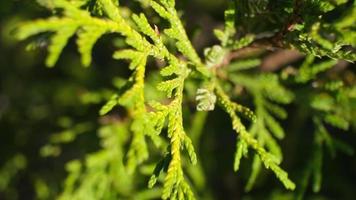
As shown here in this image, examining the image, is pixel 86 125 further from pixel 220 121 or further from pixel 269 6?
pixel 269 6

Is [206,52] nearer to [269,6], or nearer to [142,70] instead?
[269,6]

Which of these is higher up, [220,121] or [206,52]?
[206,52]

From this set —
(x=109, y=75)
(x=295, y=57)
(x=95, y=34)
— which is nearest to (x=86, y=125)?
(x=109, y=75)

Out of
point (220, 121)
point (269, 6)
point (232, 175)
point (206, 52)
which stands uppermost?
point (269, 6)

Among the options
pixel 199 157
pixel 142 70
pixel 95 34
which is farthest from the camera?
pixel 199 157

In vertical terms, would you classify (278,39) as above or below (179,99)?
above

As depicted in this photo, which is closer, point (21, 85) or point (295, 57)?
point (295, 57)

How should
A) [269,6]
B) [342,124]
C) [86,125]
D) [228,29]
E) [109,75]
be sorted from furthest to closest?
[109,75], [86,125], [342,124], [228,29], [269,6]

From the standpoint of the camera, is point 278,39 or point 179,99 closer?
point 179,99
